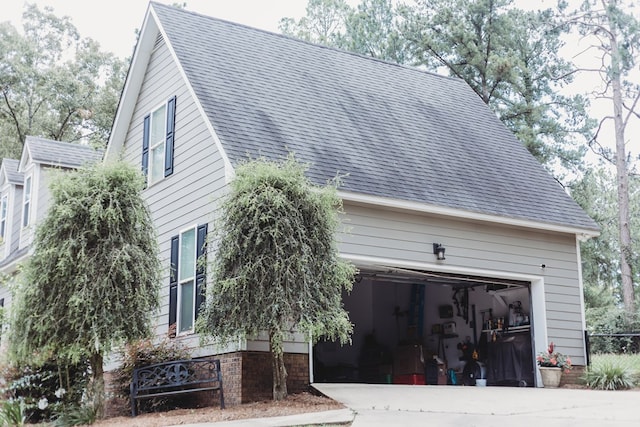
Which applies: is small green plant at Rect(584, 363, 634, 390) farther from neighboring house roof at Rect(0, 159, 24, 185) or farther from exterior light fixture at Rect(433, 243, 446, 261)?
neighboring house roof at Rect(0, 159, 24, 185)

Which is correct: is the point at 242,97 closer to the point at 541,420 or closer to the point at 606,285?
the point at 541,420

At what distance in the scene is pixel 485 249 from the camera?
1298 cm

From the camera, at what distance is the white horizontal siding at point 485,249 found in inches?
466

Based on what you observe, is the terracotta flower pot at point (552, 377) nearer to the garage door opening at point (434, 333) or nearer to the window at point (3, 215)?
the garage door opening at point (434, 333)

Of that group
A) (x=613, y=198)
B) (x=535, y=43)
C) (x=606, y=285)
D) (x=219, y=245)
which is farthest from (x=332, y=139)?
(x=613, y=198)

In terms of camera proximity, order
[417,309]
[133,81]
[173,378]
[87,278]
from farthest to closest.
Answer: [417,309]
[133,81]
[173,378]
[87,278]

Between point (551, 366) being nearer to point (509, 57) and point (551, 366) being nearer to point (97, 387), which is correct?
point (97, 387)

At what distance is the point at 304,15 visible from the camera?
35.0m

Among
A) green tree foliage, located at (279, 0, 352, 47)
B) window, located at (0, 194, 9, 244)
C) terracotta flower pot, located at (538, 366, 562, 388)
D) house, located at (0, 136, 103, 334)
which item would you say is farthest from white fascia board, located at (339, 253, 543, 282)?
green tree foliage, located at (279, 0, 352, 47)

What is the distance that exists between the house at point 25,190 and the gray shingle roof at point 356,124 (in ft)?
16.7

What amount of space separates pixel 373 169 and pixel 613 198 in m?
23.5

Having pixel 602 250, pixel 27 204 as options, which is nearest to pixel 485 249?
pixel 27 204

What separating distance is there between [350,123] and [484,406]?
5.93 meters

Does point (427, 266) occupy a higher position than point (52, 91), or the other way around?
point (52, 91)
